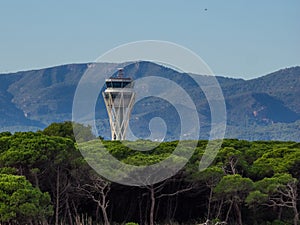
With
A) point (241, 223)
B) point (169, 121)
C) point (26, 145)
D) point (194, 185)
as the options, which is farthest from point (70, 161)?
point (169, 121)

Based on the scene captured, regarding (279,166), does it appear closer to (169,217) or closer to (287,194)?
(287,194)

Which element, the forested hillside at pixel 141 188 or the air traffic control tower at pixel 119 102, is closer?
the forested hillside at pixel 141 188

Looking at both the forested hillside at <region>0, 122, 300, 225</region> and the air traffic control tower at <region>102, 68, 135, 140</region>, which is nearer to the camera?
the forested hillside at <region>0, 122, 300, 225</region>

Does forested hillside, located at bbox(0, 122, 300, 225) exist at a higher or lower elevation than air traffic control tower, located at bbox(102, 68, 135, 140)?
lower

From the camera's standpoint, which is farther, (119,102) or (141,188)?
(119,102)

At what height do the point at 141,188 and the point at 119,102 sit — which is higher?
the point at 119,102
